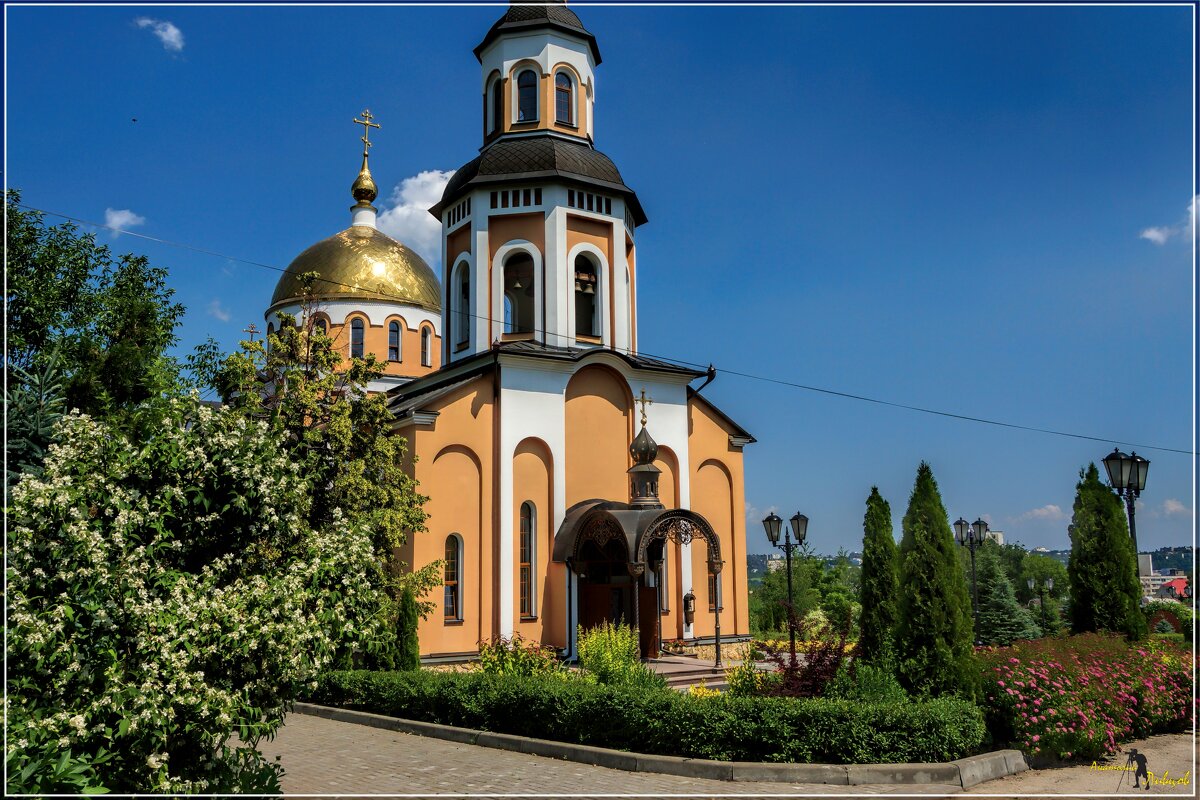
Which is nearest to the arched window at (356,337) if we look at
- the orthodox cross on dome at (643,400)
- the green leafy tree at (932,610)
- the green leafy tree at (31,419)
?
the orthodox cross on dome at (643,400)

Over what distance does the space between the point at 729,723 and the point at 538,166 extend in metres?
14.2

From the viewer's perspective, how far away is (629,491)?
19.7 metres

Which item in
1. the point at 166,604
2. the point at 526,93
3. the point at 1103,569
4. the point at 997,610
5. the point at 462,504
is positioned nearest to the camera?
the point at 166,604

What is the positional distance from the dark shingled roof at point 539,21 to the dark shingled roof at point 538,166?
8.57 feet

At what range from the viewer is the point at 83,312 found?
1972 centimetres

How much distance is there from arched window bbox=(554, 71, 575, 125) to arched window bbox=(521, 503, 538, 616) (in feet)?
30.7

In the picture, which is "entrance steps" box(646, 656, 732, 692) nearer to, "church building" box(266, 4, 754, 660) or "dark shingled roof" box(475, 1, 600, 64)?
"church building" box(266, 4, 754, 660)

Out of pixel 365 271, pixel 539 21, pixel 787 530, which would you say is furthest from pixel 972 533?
pixel 365 271

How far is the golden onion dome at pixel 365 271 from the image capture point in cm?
2831

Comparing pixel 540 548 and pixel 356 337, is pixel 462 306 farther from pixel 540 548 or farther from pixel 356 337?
pixel 356 337

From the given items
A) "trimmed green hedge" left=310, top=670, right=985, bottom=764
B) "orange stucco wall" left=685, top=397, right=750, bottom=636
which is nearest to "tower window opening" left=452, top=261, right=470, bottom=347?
"orange stucco wall" left=685, top=397, right=750, bottom=636

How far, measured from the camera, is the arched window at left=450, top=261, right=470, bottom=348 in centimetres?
2156

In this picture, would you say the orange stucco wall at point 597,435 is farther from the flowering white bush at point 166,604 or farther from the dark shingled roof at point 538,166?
the flowering white bush at point 166,604

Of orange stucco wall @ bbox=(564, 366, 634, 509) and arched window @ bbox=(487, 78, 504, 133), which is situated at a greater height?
arched window @ bbox=(487, 78, 504, 133)
